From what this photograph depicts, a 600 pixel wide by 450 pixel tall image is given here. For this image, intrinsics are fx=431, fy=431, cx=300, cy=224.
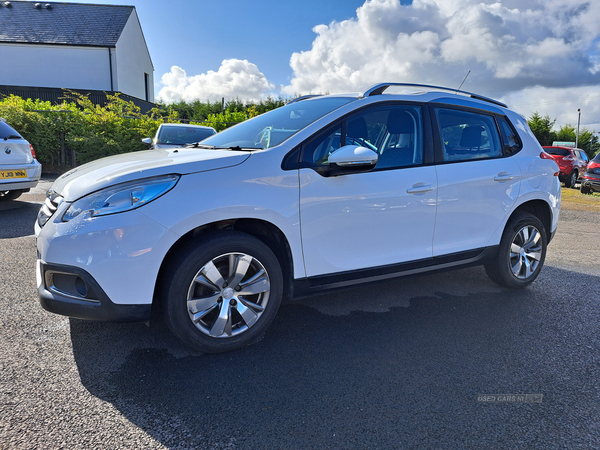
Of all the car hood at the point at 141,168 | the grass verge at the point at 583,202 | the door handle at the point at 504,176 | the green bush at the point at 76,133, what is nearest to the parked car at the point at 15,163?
the car hood at the point at 141,168

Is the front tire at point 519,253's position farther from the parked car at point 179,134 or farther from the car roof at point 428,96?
the parked car at point 179,134

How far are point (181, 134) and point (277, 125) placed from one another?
24.7 ft

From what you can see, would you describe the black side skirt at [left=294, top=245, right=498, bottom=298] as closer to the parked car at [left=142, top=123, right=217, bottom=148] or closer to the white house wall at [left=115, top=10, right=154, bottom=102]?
the parked car at [left=142, top=123, right=217, bottom=148]

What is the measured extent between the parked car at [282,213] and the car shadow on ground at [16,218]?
11.6ft

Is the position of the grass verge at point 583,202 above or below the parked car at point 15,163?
below

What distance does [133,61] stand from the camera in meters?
33.2

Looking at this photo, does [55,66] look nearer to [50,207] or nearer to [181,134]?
[181,134]

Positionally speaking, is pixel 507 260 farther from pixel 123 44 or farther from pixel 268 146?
pixel 123 44

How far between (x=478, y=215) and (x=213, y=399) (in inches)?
105

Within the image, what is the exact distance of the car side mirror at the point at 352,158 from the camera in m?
2.86

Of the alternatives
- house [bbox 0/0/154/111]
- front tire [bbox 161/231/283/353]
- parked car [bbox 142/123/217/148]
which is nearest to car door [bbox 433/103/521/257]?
front tire [bbox 161/231/283/353]

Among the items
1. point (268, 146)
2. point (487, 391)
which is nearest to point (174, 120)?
point (268, 146)

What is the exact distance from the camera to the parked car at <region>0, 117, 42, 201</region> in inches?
282

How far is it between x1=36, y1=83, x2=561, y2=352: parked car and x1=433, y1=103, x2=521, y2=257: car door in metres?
0.01
